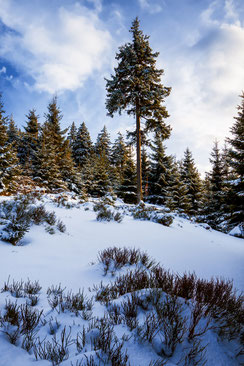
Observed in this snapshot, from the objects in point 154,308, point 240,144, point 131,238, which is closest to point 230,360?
point 154,308

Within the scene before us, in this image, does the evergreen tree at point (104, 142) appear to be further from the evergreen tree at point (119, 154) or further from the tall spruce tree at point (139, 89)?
the tall spruce tree at point (139, 89)

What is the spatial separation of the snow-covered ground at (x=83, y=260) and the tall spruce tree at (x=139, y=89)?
9.19 metres

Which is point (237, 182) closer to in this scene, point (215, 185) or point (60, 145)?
point (215, 185)

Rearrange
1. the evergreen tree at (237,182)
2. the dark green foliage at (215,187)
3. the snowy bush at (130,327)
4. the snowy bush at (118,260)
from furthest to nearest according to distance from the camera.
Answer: the dark green foliage at (215,187), the evergreen tree at (237,182), the snowy bush at (118,260), the snowy bush at (130,327)

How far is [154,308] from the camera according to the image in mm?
1571

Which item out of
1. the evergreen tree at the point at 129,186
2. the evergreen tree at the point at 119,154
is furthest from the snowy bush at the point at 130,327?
the evergreen tree at the point at 119,154

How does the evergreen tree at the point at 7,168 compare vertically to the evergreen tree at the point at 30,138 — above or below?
below

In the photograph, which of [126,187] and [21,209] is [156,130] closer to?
[126,187]

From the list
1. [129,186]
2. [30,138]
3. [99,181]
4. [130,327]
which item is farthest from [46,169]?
[130,327]

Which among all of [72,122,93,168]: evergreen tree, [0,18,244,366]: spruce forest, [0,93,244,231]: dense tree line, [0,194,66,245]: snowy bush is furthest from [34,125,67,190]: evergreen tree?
[72,122,93,168]: evergreen tree

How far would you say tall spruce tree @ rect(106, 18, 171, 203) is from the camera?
14336 millimetres

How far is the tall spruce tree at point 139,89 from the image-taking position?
47.0ft

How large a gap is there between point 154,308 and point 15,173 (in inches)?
595

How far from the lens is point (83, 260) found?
10.5 feet
